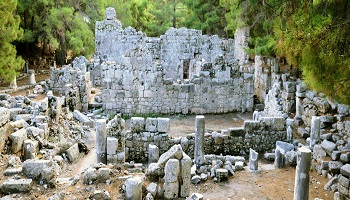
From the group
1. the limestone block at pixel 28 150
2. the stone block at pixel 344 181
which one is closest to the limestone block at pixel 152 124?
the limestone block at pixel 28 150

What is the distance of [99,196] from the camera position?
26.0 feet

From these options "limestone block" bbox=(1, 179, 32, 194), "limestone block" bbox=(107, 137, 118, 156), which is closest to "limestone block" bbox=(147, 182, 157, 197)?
"limestone block" bbox=(1, 179, 32, 194)

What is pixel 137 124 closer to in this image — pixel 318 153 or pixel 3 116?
pixel 3 116

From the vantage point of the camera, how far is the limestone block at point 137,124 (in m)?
13.1

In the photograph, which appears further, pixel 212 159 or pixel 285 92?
pixel 285 92

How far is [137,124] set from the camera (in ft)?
43.0

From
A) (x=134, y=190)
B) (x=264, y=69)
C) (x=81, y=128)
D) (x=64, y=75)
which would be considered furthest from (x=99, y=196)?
(x=264, y=69)

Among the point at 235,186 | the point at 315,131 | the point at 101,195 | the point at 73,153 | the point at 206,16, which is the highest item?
the point at 206,16

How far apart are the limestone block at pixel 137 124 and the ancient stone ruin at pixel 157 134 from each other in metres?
0.03

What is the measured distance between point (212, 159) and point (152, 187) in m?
4.64

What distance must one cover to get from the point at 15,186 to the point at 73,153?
5103 millimetres

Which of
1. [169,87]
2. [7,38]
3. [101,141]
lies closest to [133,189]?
[101,141]

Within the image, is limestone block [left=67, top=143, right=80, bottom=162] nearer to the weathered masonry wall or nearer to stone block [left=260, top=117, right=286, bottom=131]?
the weathered masonry wall

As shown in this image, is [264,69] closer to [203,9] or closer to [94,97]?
[94,97]
